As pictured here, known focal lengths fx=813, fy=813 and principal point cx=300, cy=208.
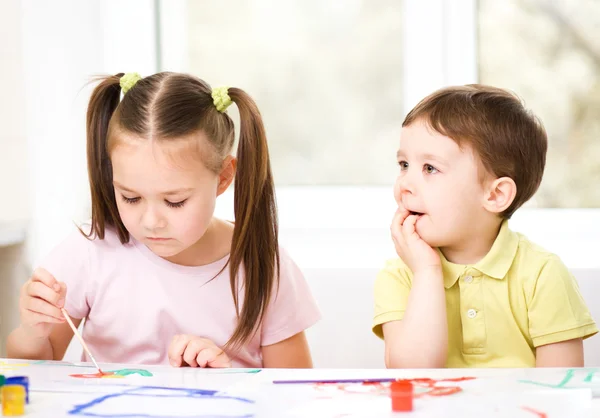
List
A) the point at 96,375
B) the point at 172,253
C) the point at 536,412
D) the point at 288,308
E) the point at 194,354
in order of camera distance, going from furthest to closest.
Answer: the point at 288,308
the point at 172,253
the point at 194,354
the point at 96,375
the point at 536,412

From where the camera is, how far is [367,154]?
2105 millimetres

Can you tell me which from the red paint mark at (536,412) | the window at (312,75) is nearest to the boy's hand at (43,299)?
the red paint mark at (536,412)

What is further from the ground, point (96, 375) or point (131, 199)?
point (131, 199)

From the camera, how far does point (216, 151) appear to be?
4.01ft

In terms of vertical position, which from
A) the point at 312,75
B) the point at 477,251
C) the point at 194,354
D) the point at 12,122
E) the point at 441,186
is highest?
the point at 312,75

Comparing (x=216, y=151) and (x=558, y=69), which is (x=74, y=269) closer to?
(x=216, y=151)

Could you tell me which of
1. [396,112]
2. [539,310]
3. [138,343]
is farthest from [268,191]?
[396,112]

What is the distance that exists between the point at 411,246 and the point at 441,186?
10cm

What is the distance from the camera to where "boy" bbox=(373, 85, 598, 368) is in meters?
1.16

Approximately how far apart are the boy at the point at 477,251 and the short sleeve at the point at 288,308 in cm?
17

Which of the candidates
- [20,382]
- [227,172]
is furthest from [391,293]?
[20,382]

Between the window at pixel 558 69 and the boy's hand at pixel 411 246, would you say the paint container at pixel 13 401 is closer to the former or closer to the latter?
the boy's hand at pixel 411 246

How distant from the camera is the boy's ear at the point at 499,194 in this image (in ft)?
3.91

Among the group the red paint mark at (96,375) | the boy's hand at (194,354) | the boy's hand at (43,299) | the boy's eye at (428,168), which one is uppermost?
the boy's eye at (428,168)
